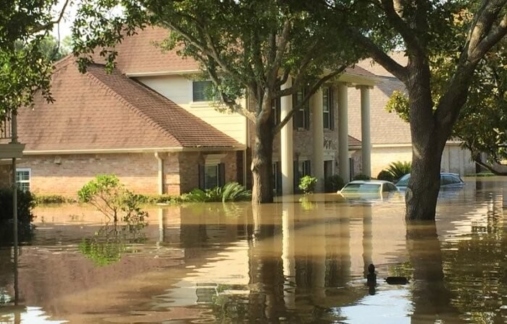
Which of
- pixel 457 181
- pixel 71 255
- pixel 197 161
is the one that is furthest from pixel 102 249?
pixel 457 181

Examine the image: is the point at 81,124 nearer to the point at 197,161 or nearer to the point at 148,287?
the point at 197,161

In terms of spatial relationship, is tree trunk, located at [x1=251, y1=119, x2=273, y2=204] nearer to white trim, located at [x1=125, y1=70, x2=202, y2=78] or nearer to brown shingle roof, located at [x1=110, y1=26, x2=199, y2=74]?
white trim, located at [x1=125, y1=70, x2=202, y2=78]

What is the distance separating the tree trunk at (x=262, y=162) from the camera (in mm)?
34062

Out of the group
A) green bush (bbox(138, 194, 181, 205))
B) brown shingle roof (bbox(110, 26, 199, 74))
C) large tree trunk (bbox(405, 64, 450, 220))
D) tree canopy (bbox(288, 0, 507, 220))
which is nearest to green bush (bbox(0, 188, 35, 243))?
green bush (bbox(138, 194, 181, 205))

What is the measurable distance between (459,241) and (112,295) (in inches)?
375

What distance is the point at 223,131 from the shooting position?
39.4 m

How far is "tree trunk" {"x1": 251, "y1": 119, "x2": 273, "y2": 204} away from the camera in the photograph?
112ft

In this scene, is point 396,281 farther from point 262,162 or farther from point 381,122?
point 381,122

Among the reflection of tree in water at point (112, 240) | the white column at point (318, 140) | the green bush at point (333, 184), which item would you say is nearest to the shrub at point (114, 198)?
the reflection of tree in water at point (112, 240)

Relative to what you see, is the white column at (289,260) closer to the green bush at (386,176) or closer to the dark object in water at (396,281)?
the dark object in water at (396,281)

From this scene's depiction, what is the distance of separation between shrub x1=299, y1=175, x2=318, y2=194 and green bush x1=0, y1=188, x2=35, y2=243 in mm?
18076

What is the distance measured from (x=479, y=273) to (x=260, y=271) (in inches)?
143

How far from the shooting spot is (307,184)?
4131cm

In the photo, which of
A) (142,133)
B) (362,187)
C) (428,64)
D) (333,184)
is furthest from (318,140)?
(428,64)
